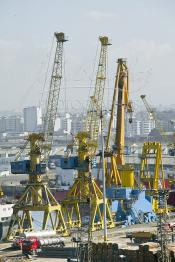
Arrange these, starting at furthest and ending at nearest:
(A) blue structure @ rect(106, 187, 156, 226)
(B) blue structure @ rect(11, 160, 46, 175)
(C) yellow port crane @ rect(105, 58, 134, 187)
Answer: (C) yellow port crane @ rect(105, 58, 134, 187) → (A) blue structure @ rect(106, 187, 156, 226) → (B) blue structure @ rect(11, 160, 46, 175)

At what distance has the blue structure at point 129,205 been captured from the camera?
2623 inches

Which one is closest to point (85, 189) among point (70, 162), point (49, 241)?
point (70, 162)

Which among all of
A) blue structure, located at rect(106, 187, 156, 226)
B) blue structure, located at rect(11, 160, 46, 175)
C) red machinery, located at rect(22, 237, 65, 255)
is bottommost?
red machinery, located at rect(22, 237, 65, 255)

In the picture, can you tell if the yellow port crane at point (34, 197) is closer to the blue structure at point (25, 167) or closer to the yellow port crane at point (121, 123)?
the blue structure at point (25, 167)

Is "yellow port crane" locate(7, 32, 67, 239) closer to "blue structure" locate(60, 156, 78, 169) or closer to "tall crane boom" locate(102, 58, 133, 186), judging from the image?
"blue structure" locate(60, 156, 78, 169)

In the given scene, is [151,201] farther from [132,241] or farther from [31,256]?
[31,256]

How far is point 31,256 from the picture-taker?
47.4 metres

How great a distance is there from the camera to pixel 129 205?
67062mm

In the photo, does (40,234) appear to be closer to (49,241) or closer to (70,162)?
(49,241)

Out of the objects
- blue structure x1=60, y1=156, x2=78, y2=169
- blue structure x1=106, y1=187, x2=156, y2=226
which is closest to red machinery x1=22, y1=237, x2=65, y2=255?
blue structure x1=60, y1=156, x2=78, y2=169

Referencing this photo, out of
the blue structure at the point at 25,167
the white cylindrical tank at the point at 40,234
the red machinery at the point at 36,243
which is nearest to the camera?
the red machinery at the point at 36,243

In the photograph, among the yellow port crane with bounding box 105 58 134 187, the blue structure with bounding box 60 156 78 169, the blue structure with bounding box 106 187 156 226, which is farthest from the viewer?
the yellow port crane with bounding box 105 58 134 187

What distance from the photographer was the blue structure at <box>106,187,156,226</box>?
66.6 metres

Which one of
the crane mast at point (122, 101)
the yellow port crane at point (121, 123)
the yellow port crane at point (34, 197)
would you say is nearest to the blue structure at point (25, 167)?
the yellow port crane at point (34, 197)
